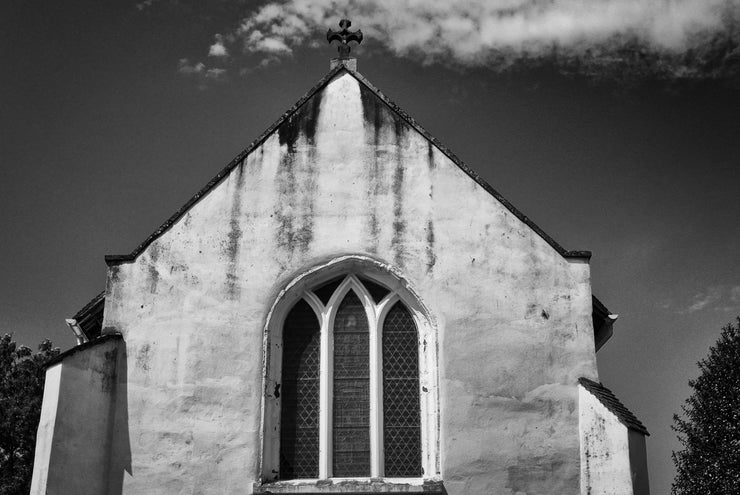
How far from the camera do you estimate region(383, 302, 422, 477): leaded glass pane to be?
1059 cm

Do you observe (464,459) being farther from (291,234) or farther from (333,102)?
(333,102)

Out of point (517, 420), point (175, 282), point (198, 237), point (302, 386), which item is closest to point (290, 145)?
point (198, 237)

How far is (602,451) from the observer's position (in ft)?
33.0

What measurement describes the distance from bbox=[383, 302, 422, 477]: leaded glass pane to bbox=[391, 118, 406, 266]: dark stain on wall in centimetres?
83

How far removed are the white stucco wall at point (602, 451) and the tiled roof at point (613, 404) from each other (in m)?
0.07

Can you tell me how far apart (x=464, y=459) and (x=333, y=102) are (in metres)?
5.79

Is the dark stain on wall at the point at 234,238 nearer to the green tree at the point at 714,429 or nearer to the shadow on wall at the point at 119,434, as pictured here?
the shadow on wall at the point at 119,434

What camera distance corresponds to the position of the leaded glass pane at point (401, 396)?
1059 centimetres

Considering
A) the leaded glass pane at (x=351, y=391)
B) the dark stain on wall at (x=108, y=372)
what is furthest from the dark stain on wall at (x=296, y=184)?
the dark stain on wall at (x=108, y=372)

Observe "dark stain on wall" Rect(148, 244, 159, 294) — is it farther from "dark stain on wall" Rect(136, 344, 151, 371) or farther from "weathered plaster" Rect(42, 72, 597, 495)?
"dark stain on wall" Rect(136, 344, 151, 371)

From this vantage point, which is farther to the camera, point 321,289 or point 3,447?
point 3,447

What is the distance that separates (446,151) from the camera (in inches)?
464

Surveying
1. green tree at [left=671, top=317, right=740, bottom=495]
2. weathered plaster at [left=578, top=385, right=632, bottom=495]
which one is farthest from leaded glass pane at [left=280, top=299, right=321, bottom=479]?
green tree at [left=671, top=317, right=740, bottom=495]

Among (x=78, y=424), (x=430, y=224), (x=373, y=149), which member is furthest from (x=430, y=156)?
(x=78, y=424)
